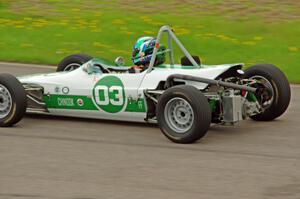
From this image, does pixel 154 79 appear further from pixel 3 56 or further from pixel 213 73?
pixel 3 56

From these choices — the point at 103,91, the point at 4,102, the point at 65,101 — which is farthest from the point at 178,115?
the point at 4,102

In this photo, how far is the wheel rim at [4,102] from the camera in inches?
376

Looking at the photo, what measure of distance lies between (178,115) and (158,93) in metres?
0.60

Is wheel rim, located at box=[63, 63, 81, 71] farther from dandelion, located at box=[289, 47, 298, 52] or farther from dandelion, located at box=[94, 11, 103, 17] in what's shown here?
dandelion, located at box=[94, 11, 103, 17]

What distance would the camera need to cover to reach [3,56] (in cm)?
1648

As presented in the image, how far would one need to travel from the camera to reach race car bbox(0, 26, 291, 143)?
8.66m

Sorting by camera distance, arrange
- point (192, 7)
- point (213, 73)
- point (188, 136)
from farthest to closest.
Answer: point (192, 7), point (213, 73), point (188, 136)

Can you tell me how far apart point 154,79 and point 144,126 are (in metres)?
0.73

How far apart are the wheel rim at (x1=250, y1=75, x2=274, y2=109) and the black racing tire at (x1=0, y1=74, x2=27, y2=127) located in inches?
118

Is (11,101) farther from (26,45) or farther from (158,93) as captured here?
(26,45)

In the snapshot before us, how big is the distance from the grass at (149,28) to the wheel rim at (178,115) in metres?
5.63

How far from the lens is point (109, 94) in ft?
31.3

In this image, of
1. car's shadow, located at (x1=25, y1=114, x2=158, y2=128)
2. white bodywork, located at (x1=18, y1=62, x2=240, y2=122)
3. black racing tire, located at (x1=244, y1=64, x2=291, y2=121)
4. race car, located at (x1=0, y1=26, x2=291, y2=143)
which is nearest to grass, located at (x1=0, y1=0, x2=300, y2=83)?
black racing tire, located at (x1=244, y1=64, x2=291, y2=121)

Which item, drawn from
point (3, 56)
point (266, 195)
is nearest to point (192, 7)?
point (3, 56)
